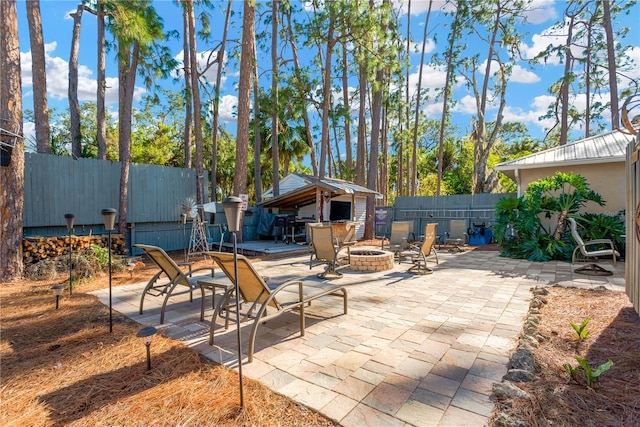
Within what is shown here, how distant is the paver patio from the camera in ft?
6.84

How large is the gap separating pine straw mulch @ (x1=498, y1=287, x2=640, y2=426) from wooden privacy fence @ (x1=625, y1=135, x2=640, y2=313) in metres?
0.41

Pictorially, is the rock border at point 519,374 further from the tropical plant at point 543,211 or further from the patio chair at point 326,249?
the tropical plant at point 543,211

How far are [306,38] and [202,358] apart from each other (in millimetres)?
12134

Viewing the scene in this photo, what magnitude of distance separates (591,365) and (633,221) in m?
1.62

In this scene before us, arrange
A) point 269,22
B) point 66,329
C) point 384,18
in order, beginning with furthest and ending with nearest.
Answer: point 269,22
point 384,18
point 66,329

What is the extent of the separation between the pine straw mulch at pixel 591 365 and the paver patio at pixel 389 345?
0.27 metres

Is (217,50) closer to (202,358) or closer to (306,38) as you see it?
(306,38)

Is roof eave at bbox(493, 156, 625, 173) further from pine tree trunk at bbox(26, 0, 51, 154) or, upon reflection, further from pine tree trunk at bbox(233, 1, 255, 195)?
pine tree trunk at bbox(26, 0, 51, 154)

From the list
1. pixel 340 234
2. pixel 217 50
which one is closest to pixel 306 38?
pixel 217 50

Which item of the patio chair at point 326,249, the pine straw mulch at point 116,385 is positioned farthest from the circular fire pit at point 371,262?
the pine straw mulch at point 116,385

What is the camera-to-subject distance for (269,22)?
14.8 metres

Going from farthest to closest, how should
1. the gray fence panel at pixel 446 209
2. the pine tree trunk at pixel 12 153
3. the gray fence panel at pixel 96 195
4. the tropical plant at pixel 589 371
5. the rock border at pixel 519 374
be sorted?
1. the gray fence panel at pixel 446 209
2. the gray fence panel at pixel 96 195
3. the pine tree trunk at pixel 12 153
4. the tropical plant at pixel 589 371
5. the rock border at pixel 519 374

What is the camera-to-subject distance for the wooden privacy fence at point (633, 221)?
9.55ft

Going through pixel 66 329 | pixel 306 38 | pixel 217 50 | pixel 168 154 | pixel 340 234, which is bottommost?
pixel 66 329
